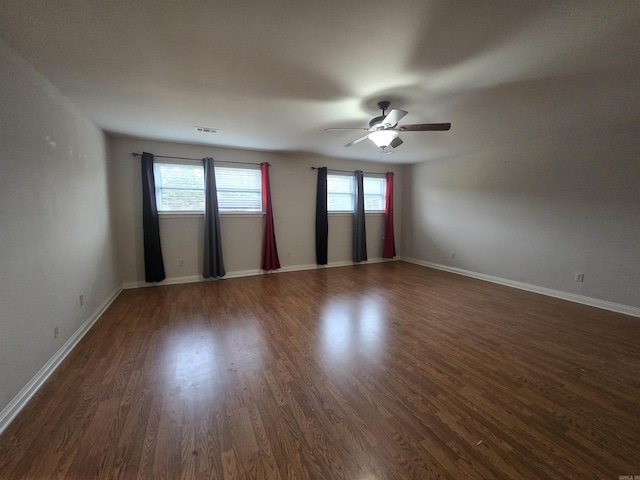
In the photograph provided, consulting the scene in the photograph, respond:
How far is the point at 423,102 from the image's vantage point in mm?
2557

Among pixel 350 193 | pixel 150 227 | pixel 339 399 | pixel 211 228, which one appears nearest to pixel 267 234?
pixel 211 228

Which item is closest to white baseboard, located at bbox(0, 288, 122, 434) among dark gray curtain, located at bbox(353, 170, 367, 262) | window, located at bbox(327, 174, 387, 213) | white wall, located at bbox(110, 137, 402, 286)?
white wall, located at bbox(110, 137, 402, 286)

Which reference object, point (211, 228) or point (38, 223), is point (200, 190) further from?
point (38, 223)

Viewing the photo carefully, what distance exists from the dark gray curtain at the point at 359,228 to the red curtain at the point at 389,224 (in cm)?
67

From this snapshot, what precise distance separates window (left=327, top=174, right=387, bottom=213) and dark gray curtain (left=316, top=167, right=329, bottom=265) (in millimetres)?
271

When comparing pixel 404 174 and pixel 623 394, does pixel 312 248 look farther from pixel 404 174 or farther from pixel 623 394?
pixel 623 394

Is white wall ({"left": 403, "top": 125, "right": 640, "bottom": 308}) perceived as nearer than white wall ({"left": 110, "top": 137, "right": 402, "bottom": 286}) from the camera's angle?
Yes

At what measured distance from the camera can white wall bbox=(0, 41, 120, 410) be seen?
1590 millimetres

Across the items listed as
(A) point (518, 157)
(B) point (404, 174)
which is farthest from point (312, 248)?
(A) point (518, 157)

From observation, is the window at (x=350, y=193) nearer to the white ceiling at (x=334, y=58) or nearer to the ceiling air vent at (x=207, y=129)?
the white ceiling at (x=334, y=58)

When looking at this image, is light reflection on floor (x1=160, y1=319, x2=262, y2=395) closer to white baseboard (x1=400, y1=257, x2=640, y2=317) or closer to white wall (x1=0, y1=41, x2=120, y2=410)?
white wall (x1=0, y1=41, x2=120, y2=410)

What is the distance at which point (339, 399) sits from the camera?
5.55 ft

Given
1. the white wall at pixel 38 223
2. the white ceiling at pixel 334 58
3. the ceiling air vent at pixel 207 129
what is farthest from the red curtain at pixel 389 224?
the white wall at pixel 38 223

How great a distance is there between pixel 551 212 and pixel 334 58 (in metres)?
Result: 4.07
